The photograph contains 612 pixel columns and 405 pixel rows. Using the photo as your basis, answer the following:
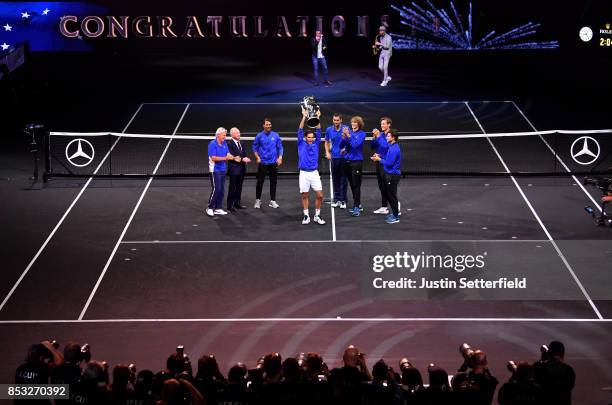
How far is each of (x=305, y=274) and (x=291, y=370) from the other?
7877 millimetres

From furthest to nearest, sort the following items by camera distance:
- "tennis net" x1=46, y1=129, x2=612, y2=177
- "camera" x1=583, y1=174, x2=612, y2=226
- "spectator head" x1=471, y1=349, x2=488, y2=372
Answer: "tennis net" x1=46, y1=129, x2=612, y2=177, "camera" x1=583, y1=174, x2=612, y2=226, "spectator head" x1=471, y1=349, x2=488, y2=372

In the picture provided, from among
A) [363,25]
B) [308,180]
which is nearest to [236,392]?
[308,180]

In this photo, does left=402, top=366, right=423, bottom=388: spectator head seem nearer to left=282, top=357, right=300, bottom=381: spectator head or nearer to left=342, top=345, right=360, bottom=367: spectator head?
left=342, top=345, right=360, bottom=367: spectator head

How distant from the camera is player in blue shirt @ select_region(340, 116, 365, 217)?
2217 centimetres

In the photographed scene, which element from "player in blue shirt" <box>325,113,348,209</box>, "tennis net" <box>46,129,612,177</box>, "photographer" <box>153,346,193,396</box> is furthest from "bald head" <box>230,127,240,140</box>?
"photographer" <box>153,346,193,396</box>

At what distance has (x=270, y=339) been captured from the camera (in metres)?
16.8

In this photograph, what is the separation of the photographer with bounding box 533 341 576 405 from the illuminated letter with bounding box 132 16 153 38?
105 ft

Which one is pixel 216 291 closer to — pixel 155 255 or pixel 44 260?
pixel 155 255

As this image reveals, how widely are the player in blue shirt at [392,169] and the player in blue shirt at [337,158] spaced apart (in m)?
0.95

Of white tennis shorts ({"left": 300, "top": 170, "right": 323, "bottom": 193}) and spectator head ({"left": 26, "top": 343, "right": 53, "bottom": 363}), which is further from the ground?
spectator head ({"left": 26, "top": 343, "right": 53, "bottom": 363})

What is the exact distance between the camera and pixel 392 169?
71.2ft

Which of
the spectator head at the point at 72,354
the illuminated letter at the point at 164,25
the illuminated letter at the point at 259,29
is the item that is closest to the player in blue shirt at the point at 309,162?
the spectator head at the point at 72,354

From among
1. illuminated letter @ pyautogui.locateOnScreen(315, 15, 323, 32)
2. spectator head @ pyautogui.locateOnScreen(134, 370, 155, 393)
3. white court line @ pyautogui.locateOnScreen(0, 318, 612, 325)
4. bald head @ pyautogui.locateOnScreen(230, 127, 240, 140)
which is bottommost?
white court line @ pyautogui.locateOnScreen(0, 318, 612, 325)

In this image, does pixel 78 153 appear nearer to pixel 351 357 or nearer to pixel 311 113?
pixel 311 113
